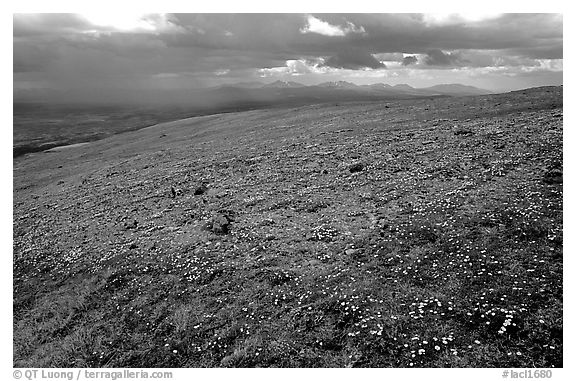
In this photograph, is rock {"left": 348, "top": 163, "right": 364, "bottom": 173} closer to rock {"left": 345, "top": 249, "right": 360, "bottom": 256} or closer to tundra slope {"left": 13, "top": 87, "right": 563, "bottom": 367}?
tundra slope {"left": 13, "top": 87, "right": 563, "bottom": 367}

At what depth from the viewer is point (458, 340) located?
11.0 m

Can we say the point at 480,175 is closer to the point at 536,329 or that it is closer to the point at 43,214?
the point at 536,329

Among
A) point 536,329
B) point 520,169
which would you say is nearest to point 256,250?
point 536,329

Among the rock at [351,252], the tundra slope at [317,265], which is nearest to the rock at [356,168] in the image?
the tundra slope at [317,265]

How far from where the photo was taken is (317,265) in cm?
1568

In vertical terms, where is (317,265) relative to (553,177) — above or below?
below

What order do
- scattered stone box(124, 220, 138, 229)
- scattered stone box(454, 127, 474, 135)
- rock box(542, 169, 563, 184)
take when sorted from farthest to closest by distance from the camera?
scattered stone box(454, 127, 474, 135) → scattered stone box(124, 220, 138, 229) → rock box(542, 169, 563, 184)

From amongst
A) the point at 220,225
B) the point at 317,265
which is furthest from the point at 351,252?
the point at 220,225

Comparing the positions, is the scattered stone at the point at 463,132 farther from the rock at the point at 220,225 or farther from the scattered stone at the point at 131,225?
the scattered stone at the point at 131,225

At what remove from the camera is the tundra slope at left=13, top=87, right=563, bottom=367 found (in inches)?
462

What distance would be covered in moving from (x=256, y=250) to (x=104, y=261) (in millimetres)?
7468

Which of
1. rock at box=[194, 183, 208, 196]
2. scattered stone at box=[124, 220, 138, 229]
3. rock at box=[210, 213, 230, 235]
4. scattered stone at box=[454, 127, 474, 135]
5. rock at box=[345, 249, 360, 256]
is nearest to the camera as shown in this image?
rock at box=[345, 249, 360, 256]

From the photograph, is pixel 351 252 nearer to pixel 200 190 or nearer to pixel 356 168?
pixel 356 168

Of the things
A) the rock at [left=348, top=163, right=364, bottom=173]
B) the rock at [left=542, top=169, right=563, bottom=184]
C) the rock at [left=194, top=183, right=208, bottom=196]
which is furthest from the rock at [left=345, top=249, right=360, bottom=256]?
the rock at [left=194, top=183, right=208, bottom=196]
